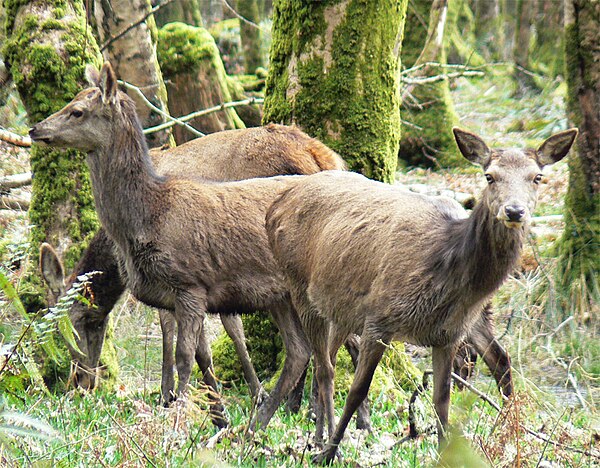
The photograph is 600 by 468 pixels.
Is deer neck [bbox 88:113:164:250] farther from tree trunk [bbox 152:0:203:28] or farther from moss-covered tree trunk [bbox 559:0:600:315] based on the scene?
tree trunk [bbox 152:0:203:28]

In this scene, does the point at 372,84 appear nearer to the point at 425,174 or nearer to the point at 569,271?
the point at 569,271

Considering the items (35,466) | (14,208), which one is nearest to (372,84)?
(35,466)

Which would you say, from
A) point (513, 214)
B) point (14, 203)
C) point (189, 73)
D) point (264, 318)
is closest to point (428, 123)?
point (189, 73)

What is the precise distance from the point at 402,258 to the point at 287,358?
2202 mm

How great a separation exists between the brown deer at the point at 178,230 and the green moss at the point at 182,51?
700 cm

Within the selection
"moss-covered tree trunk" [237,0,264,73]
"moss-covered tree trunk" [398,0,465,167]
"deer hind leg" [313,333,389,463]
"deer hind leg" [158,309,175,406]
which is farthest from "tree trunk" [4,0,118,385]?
"moss-covered tree trunk" [237,0,264,73]

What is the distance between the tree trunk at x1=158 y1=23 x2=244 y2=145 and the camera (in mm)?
15047

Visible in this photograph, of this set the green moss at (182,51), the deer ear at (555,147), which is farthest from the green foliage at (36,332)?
the green moss at (182,51)

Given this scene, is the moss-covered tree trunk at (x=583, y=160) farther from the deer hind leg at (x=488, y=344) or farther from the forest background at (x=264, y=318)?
the deer hind leg at (x=488, y=344)

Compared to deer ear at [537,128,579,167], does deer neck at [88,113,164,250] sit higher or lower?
lower

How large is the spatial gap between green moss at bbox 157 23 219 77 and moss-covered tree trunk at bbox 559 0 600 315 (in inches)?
254

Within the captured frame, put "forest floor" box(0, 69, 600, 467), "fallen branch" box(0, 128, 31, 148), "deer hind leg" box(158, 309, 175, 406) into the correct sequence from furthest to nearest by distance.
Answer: "fallen branch" box(0, 128, 31, 148)
"deer hind leg" box(158, 309, 175, 406)
"forest floor" box(0, 69, 600, 467)

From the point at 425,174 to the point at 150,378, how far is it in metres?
9.31

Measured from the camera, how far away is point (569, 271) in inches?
413
